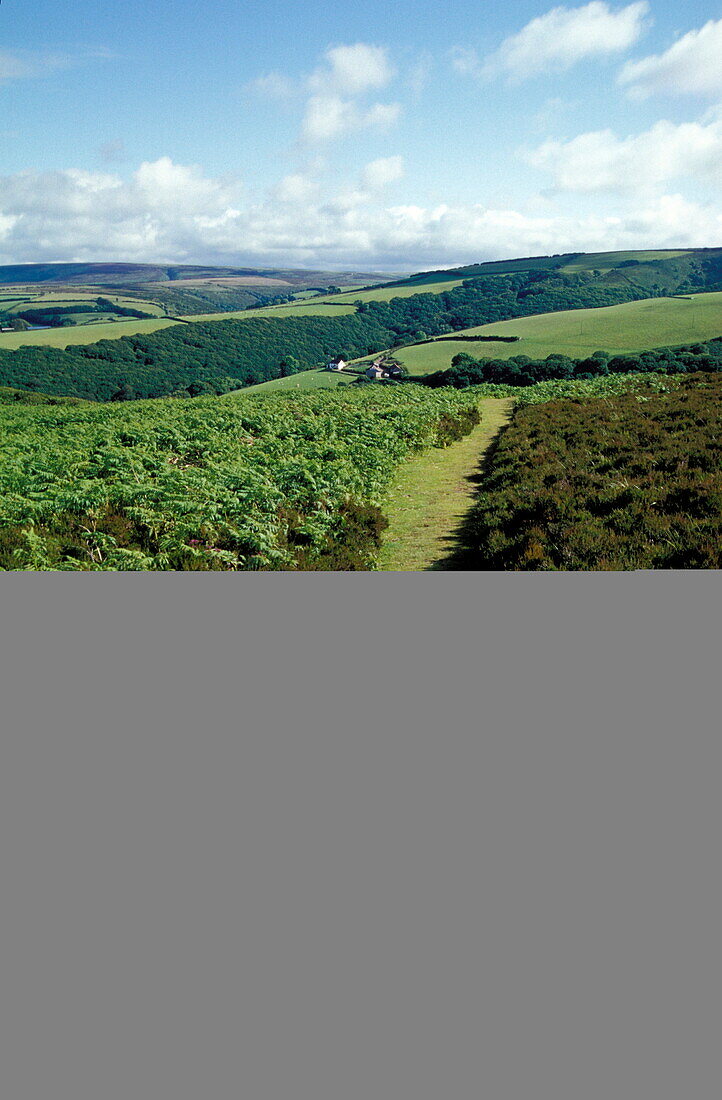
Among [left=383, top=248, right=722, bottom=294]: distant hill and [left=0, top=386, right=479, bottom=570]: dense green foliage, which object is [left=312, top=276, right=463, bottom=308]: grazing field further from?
[left=0, top=386, right=479, bottom=570]: dense green foliage

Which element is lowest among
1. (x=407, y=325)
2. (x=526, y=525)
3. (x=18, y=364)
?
(x=526, y=525)

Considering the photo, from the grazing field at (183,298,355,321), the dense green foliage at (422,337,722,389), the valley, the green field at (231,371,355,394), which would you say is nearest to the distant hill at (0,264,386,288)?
the grazing field at (183,298,355,321)

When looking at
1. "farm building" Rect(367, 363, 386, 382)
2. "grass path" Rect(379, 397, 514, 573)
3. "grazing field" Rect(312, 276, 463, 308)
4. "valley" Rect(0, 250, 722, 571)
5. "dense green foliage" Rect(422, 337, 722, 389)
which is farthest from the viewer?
"grazing field" Rect(312, 276, 463, 308)

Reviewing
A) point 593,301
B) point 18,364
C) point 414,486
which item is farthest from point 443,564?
point 593,301

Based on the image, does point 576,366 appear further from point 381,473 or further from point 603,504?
point 603,504

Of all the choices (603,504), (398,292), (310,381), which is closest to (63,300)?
(398,292)

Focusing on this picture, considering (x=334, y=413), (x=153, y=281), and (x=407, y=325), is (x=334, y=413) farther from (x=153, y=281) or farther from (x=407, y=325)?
(x=153, y=281)

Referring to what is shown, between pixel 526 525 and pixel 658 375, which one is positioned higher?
pixel 658 375
